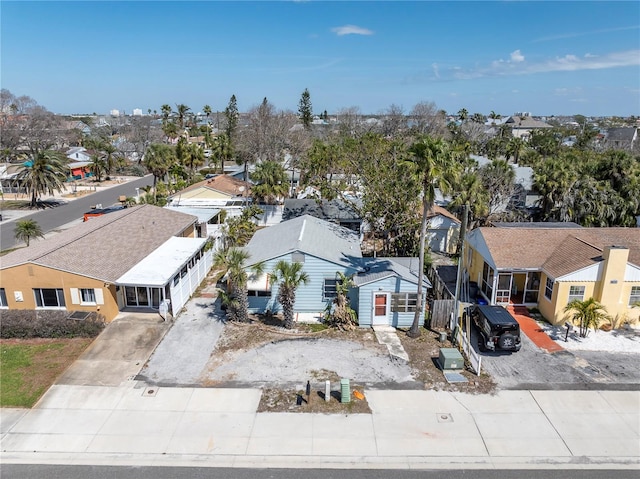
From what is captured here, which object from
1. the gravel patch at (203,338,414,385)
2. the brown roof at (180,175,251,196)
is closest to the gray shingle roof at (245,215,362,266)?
the gravel patch at (203,338,414,385)

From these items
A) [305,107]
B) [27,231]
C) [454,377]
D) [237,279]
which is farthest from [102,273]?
[305,107]

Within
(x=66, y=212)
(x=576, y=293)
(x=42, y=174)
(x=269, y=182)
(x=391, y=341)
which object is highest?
(x=42, y=174)

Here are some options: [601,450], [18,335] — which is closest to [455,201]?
[601,450]

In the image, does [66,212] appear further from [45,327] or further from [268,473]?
[268,473]

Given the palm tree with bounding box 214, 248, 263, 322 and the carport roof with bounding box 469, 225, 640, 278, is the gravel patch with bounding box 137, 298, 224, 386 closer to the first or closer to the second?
the palm tree with bounding box 214, 248, 263, 322

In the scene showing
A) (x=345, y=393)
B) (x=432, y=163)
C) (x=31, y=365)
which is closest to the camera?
(x=345, y=393)

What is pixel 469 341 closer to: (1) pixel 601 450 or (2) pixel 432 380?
(2) pixel 432 380
